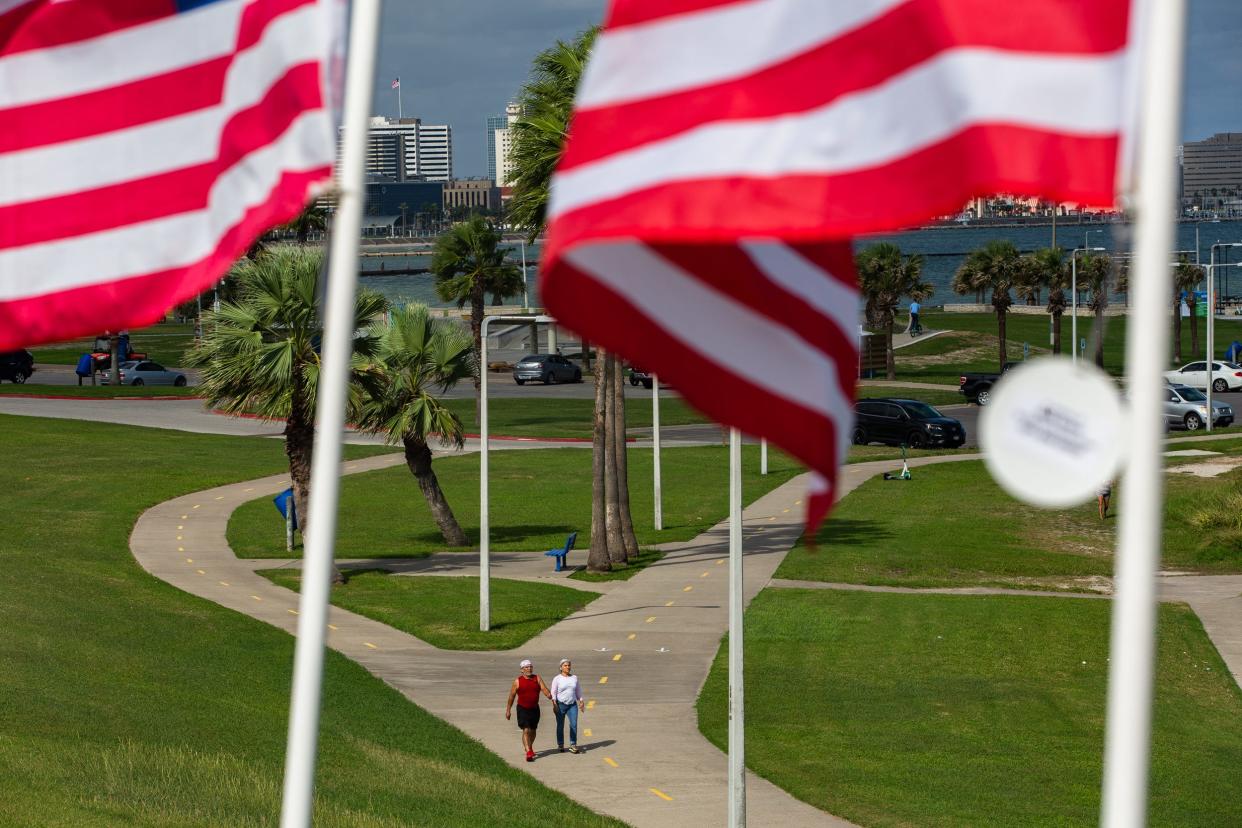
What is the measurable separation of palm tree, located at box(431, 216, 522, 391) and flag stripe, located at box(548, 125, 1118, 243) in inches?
2734

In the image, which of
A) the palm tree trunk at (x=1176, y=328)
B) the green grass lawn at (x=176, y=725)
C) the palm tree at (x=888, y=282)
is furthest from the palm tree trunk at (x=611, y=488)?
the palm tree trunk at (x=1176, y=328)

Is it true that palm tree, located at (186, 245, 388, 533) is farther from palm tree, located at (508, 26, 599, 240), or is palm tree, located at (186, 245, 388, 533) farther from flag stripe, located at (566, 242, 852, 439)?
flag stripe, located at (566, 242, 852, 439)

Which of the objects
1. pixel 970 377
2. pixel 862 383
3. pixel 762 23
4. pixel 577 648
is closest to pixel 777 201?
pixel 762 23

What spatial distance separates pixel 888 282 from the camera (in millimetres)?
80312

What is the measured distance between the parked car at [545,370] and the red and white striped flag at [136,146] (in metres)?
72.4

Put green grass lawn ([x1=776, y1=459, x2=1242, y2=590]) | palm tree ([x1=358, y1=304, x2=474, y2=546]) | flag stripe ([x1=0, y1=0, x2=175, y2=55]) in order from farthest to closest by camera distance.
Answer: green grass lawn ([x1=776, y1=459, x2=1242, y2=590]) → palm tree ([x1=358, y1=304, x2=474, y2=546]) → flag stripe ([x1=0, y1=0, x2=175, y2=55])

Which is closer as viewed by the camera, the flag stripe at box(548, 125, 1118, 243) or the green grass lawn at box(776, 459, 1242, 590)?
the flag stripe at box(548, 125, 1118, 243)

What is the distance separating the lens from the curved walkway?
2066 centimetres

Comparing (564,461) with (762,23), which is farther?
(564,461)

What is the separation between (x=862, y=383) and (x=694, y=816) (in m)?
59.8

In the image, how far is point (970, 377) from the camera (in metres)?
67.8

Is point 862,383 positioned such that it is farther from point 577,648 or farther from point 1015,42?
point 1015,42

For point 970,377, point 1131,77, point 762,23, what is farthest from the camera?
point 970,377

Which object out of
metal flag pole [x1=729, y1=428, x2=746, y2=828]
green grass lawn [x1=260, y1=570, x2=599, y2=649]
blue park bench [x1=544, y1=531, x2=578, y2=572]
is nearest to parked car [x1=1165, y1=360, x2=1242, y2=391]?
blue park bench [x1=544, y1=531, x2=578, y2=572]
